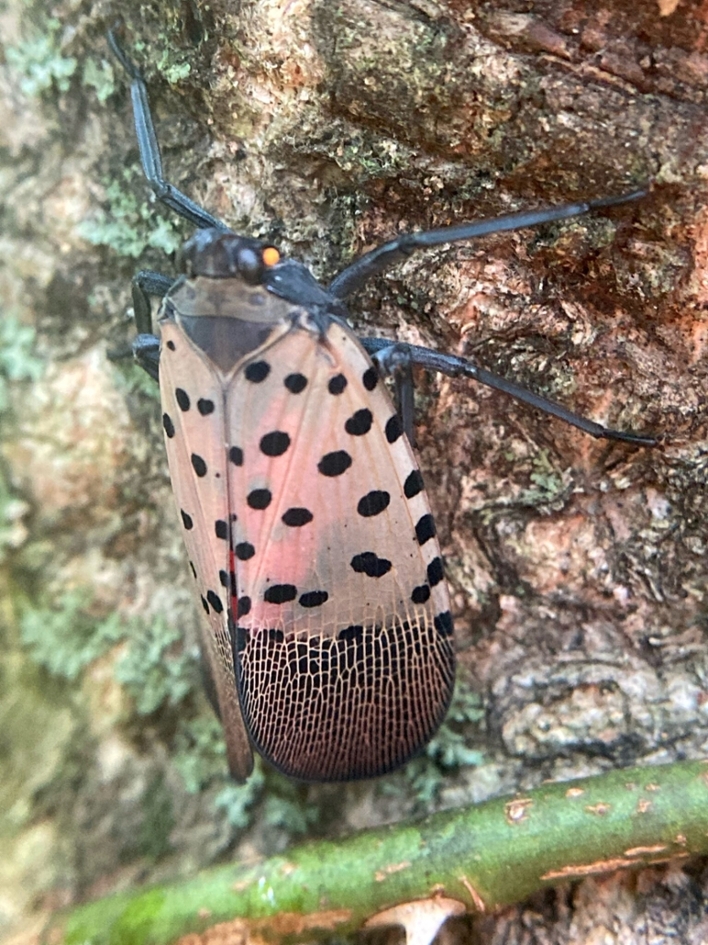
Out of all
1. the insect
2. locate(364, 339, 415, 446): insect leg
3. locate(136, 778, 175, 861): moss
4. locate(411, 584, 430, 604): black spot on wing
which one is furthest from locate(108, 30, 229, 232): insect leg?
locate(136, 778, 175, 861): moss

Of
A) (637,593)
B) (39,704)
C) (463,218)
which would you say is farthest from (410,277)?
(39,704)

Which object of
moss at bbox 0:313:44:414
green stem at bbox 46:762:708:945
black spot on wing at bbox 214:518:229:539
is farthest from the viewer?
moss at bbox 0:313:44:414

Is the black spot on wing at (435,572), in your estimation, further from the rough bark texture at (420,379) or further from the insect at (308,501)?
the rough bark texture at (420,379)

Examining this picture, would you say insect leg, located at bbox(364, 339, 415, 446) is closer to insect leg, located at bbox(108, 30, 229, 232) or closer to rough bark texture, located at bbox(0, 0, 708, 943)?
rough bark texture, located at bbox(0, 0, 708, 943)

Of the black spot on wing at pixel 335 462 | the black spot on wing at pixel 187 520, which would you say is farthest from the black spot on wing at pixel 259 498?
the black spot on wing at pixel 187 520

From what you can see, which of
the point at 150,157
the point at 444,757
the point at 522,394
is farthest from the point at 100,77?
the point at 444,757

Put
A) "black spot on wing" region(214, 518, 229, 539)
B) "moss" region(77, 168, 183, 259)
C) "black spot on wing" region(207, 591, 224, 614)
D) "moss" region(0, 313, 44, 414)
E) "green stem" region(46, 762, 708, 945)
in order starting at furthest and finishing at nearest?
"moss" region(0, 313, 44, 414)
"moss" region(77, 168, 183, 259)
"black spot on wing" region(207, 591, 224, 614)
"black spot on wing" region(214, 518, 229, 539)
"green stem" region(46, 762, 708, 945)

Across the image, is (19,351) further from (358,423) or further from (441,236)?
(441,236)

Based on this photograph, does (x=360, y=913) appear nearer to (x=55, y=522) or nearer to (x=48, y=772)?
(x=48, y=772)
